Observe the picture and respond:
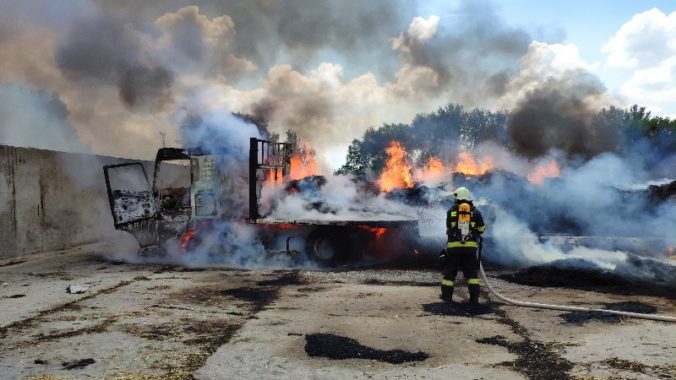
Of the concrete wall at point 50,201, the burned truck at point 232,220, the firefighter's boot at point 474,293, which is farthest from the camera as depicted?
the concrete wall at point 50,201

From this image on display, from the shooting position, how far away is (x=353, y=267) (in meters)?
10.1

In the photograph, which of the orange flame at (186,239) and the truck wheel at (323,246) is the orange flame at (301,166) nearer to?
the truck wheel at (323,246)

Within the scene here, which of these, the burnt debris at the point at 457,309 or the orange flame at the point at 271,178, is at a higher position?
the orange flame at the point at 271,178

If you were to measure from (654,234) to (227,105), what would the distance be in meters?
10.6

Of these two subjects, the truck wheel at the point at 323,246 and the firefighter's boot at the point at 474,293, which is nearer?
the firefighter's boot at the point at 474,293

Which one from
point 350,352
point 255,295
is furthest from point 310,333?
point 255,295

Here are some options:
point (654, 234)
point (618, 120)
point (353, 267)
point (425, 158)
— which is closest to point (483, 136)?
point (425, 158)

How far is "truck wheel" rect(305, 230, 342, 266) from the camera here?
10.2 metres

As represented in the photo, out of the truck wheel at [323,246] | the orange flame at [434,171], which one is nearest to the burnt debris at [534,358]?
the truck wheel at [323,246]

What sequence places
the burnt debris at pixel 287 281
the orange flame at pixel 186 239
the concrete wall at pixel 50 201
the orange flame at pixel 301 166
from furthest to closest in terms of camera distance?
the orange flame at pixel 301 166 < the concrete wall at pixel 50 201 < the orange flame at pixel 186 239 < the burnt debris at pixel 287 281

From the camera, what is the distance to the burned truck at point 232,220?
10.2 m

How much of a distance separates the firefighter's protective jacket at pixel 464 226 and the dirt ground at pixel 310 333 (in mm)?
891

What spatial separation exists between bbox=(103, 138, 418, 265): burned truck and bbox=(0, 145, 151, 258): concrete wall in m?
2.74

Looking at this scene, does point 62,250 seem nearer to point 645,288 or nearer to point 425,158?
point 645,288
